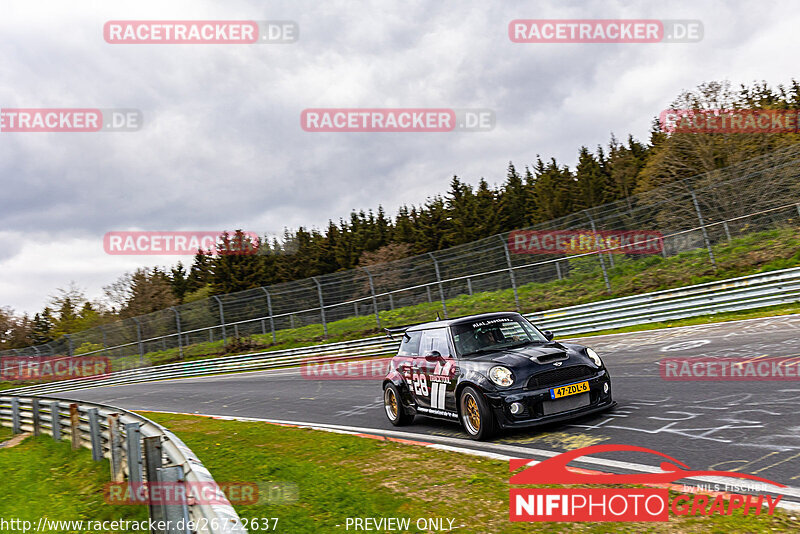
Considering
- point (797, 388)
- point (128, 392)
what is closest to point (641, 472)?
point (797, 388)

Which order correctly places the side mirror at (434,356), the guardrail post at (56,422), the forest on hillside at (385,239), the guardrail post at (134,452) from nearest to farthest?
1. the guardrail post at (134,452)
2. the side mirror at (434,356)
3. the guardrail post at (56,422)
4. the forest on hillside at (385,239)

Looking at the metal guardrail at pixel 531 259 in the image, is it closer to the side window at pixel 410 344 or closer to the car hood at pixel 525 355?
the side window at pixel 410 344

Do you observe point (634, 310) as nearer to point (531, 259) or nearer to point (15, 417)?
point (531, 259)

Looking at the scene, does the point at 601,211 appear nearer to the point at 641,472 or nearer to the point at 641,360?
the point at 641,360

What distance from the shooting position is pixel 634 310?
17.6 m

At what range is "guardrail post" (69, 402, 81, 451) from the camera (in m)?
10.4

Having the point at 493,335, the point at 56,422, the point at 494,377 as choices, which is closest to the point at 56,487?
the point at 56,422

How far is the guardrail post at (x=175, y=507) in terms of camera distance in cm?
372

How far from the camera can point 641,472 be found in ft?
16.2

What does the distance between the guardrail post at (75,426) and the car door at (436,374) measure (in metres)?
6.24

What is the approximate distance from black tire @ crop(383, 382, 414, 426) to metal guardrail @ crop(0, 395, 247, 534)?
11.6ft

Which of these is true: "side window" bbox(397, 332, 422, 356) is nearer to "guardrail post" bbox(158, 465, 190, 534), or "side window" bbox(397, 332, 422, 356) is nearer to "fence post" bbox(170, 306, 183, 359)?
"guardrail post" bbox(158, 465, 190, 534)

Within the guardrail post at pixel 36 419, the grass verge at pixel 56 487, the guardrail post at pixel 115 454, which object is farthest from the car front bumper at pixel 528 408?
the guardrail post at pixel 36 419

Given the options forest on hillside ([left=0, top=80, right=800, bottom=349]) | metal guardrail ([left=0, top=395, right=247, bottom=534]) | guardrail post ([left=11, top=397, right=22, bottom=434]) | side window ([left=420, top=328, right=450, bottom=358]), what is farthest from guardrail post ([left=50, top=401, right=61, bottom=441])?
forest on hillside ([left=0, top=80, right=800, bottom=349])
